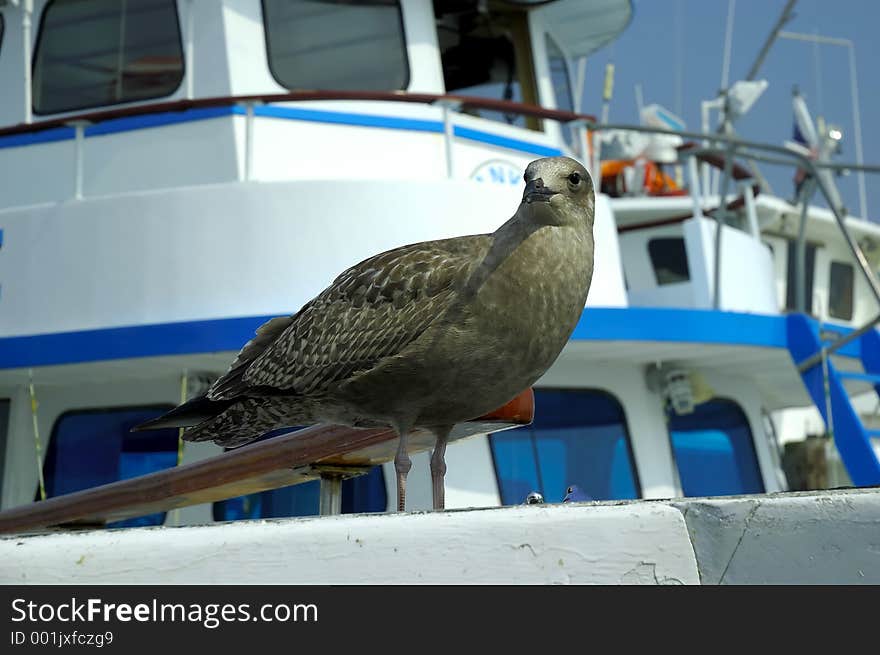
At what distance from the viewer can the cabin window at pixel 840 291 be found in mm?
18406

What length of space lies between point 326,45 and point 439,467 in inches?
242

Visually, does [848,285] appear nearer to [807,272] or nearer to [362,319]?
[807,272]

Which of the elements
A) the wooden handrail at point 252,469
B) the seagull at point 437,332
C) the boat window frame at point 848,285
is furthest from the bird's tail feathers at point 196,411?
the boat window frame at point 848,285

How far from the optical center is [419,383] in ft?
8.27

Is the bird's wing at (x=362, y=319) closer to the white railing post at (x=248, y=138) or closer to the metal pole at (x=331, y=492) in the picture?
the metal pole at (x=331, y=492)

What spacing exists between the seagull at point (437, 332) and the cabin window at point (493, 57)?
6411mm

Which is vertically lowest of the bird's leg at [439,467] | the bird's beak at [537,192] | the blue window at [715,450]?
the bird's leg at [439,467]

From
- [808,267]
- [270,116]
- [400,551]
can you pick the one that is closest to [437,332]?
[400,551]

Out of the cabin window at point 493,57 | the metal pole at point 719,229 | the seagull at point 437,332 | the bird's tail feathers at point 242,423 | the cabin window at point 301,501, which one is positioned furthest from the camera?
the cabin window at point 493,57

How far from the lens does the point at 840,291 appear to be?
18562 millimetres

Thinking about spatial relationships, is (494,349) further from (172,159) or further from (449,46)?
(449,46)

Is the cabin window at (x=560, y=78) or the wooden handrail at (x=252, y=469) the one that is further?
the cabin window at (x=560, y=78)

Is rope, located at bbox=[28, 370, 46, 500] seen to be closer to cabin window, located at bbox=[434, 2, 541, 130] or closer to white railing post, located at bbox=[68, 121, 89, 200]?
white railing post, located at bbox=[68, 121, 89, 200]

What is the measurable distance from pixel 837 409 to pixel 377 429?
5.63 metres
